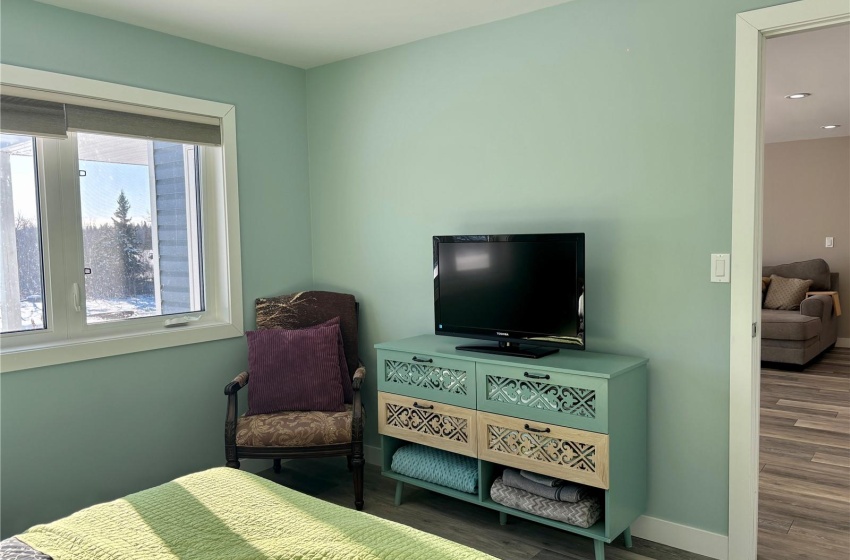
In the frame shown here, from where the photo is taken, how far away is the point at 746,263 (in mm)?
2582

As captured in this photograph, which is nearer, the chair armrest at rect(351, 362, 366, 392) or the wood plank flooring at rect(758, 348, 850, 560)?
the wood plank flooring at rect(758, 348, 850, 560)

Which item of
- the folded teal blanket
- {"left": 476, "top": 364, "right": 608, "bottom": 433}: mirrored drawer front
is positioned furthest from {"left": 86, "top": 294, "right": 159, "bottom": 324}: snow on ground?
{"left": 476, "top": 364, "right": 608, "bottom": 433}: mirrored drawer front

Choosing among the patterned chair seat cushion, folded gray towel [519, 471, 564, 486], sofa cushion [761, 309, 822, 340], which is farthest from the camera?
sofa cushion [761, 309, 822, 340]

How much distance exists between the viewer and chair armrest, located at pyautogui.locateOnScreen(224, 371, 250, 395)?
3277 millimetres

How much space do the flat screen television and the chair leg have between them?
28.1 inches

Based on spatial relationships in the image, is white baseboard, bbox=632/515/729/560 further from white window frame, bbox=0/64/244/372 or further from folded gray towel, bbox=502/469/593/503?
white window frame, bbox=0/64/244/372

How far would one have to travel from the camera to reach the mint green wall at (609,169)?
8.84ft

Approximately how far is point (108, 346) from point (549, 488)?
2.16 meters

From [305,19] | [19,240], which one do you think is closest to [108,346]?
[19,240]

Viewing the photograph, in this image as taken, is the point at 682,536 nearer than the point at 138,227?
Yes

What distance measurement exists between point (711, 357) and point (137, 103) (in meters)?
2.92

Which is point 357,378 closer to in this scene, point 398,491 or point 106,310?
point 398,491

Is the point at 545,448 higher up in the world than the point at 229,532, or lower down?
lower down

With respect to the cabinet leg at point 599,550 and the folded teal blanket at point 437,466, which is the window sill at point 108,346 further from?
the cabinet leg at point 599,550
